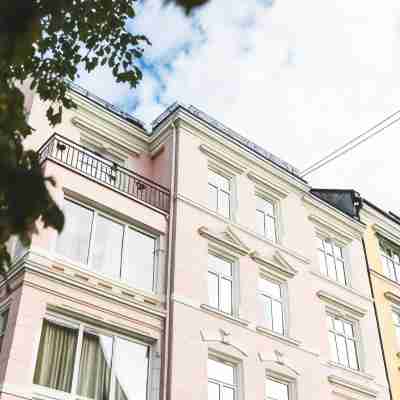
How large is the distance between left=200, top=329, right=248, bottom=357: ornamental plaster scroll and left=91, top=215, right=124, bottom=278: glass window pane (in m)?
2.53

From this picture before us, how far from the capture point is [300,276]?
18.2 metres

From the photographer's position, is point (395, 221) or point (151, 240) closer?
point (151, 240)

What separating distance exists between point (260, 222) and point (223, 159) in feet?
7.29

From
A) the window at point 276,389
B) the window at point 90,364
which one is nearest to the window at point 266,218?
the window at point 276,389

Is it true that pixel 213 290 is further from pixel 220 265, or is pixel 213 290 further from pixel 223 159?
pixel 223 159

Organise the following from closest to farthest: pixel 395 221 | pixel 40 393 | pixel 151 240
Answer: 1. pixel 40 393
2. pixel 151 240
3. pixel 395 221

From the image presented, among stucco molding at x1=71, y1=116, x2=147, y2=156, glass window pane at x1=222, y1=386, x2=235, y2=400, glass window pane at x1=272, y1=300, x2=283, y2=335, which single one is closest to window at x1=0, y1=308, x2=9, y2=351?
glass window pane at x1=222, y1=386, x2=235, y2=400

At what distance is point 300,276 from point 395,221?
7.54 meters

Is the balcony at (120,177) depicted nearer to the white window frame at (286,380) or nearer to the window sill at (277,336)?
the window sill at (277,336)

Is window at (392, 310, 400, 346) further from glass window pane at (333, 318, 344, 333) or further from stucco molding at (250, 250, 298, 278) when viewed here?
stucco molding at (250, 250, 298, 278)

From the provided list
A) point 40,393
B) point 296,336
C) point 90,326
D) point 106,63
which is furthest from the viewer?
point 296,336

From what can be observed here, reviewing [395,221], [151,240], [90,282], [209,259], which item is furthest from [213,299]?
[395,221]

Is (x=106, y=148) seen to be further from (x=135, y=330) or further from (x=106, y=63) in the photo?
(x=106, y=63)

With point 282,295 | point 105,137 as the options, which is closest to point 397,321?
point 282,295
